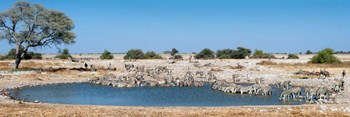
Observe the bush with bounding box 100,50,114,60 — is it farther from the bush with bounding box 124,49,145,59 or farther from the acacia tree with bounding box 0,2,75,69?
the acacia tree with bounding box 0,2,75,69

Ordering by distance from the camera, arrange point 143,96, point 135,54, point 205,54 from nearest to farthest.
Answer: point 143,96, point 135,54, point 205,54

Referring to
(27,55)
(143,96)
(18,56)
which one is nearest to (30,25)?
(18,56)

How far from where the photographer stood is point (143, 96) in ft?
99.3

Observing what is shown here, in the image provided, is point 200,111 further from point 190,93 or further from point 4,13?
point 4,13

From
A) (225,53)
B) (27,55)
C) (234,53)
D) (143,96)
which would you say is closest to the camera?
(143,96)

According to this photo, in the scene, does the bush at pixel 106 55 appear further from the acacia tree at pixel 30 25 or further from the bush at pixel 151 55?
the acacia tree at pixel 30 25

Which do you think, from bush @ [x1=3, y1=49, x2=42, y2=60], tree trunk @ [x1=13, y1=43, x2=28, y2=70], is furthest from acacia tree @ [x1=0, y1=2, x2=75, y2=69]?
bush @ [x1=3, y1=49, x2=42, y2=60]

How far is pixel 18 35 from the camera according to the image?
51656 millimetres

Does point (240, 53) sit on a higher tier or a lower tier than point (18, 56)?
higher

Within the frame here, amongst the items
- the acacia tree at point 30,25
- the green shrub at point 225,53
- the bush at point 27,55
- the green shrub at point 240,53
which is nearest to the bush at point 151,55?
the green shrub at point 225,53

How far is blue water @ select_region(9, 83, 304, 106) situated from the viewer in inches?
1054

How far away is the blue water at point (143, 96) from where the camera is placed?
2677 cm

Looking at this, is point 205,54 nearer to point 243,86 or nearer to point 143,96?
point 243,86

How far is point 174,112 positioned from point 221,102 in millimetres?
8611
